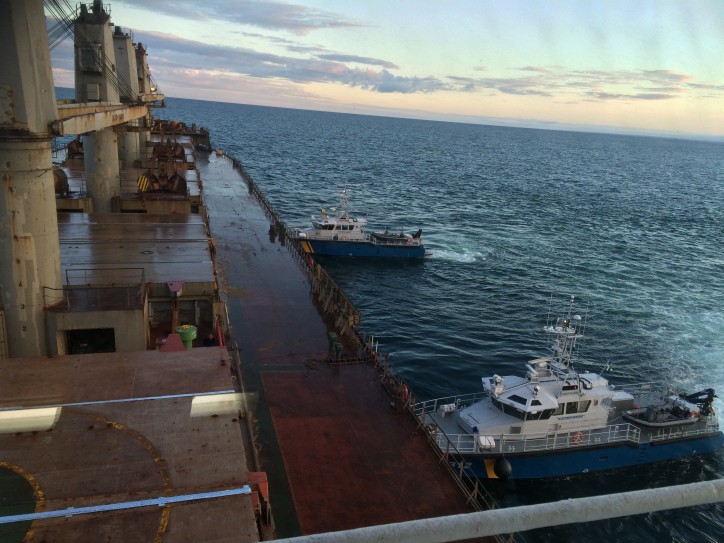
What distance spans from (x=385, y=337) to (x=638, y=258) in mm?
41332

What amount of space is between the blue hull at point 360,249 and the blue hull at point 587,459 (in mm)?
34875

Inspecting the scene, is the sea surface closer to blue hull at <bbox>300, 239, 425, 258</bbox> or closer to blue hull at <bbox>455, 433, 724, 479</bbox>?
blue hull at <bbox>455, 433, 724, 479</bbox>

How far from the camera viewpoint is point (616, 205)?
10988cm

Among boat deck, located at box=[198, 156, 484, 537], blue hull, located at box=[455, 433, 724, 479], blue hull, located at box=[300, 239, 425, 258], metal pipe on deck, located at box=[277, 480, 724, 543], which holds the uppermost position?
metal pipe on deck, located at box=[277, 480, 724, 543]

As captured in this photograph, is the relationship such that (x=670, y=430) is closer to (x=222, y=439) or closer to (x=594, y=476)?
(x=594, y=476)

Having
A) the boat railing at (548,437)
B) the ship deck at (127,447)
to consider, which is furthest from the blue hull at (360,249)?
the ship deck at (127,447)

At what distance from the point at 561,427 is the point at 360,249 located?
117ft

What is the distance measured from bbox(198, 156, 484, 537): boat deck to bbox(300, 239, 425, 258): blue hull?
21.0m

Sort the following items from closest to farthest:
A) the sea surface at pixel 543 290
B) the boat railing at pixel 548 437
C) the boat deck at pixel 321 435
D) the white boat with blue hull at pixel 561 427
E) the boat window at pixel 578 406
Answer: the boat deck at pixel 321 435 < the boat railing at pixel 548 437 < the white boat with blue hull at pixel 561 427 < the boat window at pixel 578 406 < the sea surface at pixel 543 290

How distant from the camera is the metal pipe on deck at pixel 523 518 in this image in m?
2.33

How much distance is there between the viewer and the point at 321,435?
22.2 meters

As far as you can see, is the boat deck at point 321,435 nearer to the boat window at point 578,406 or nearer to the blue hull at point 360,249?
the boat window at point 578,406

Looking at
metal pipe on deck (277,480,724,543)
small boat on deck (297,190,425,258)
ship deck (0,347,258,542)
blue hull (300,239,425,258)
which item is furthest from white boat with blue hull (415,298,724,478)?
small boat on deck (297,190,425,258)

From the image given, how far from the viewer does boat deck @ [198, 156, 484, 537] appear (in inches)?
730
